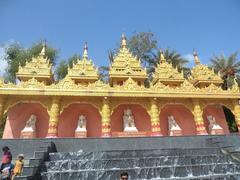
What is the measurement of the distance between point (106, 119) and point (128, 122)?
187 centimetres

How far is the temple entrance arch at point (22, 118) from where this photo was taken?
14441 mm

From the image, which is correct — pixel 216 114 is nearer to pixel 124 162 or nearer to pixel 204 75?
pixel 204 75

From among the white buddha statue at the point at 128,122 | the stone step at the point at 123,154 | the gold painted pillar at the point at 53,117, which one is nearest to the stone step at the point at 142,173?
the stone step at the point at 123,154

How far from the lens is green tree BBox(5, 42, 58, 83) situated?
88.8 feet

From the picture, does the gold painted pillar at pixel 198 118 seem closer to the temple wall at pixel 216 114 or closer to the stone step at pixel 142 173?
the temple wall at pixel 216 114

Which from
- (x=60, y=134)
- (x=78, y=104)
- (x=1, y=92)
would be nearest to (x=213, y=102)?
(x=78, y=104)

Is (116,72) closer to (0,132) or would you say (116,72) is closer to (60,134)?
(60,134)

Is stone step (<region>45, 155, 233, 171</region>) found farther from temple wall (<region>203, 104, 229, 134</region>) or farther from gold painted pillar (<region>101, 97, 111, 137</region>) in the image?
temple wall (<region>203, 104, 229, 134</region>)

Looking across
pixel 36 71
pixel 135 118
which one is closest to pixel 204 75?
pixel 135 118

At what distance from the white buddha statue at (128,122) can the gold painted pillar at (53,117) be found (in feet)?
14.8

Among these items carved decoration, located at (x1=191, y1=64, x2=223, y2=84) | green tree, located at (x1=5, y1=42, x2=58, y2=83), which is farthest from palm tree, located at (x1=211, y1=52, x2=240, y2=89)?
green tree, located at (x1=5, y1=42, x2=58, y2=83)

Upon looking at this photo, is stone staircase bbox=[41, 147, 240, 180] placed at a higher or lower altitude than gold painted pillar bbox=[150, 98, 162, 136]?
lower

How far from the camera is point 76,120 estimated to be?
1567 centimetres

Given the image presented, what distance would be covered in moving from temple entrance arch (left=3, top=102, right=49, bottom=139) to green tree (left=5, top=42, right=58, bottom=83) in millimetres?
13702
